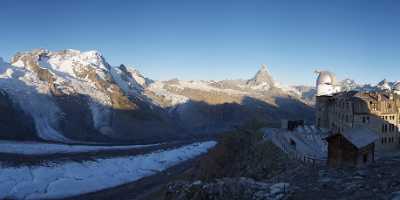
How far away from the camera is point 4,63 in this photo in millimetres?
175000

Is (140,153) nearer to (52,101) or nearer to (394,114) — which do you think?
(394,114)

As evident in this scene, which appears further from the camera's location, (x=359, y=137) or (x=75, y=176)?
(x=75, y=176)

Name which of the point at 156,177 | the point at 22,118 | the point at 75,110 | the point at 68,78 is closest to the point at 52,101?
the point at 75,110

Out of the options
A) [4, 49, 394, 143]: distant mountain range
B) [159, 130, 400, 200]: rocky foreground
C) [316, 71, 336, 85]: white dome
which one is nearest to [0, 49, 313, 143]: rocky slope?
[4, 49, 394, 143]: distant mountain range

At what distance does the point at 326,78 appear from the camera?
76875 millimetres

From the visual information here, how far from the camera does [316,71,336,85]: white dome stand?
2985 inches

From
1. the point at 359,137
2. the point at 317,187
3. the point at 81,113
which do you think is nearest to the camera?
the point at 317,187

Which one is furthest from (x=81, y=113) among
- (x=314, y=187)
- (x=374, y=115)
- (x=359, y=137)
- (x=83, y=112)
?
(x=314, y=187)

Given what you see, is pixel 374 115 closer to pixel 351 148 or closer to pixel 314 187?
pixel 351 148

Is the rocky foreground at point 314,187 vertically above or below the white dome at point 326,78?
below

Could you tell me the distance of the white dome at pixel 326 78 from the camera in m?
75.8

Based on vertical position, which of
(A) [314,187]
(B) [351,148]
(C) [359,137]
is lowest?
(A) [314,187]

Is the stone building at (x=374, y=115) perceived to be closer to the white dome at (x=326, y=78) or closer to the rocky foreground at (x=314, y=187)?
the white dome at (x=326, y=78)

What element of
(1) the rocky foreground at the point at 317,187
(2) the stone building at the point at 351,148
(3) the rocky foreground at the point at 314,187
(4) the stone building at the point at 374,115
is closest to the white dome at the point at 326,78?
(4) the stone building at the point at 374,115
